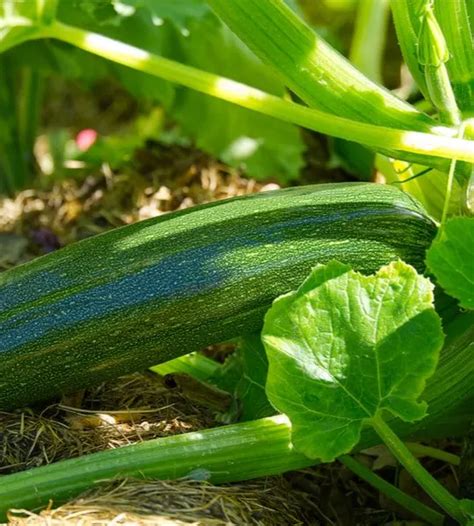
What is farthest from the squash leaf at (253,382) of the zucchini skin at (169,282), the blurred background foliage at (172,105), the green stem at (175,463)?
the blurred background foliage at (172,105)

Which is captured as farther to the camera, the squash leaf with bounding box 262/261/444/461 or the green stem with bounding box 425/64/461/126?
the green stem with bounding box 425/64/461/126

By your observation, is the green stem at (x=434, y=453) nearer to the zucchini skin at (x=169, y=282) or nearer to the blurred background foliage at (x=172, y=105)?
the zucchini skin at (x=169, y=282)

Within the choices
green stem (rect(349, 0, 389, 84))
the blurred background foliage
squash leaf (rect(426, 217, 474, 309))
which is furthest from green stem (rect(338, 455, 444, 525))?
green stem (rect(349, 0, 389, 84))

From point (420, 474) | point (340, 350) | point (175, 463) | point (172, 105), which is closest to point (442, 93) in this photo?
point (340, 350)

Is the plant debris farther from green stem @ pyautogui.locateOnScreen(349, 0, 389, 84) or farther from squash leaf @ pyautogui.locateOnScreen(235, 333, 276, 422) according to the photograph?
green stem @ pyautogui.locateOnScreen(349, 0, 389, 84)

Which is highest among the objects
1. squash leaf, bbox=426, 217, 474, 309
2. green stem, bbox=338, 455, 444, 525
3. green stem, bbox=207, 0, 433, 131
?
green stem, bbox=207, 0, 433, 131
